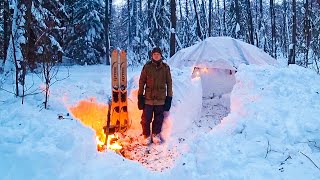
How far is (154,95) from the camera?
22.8 ft

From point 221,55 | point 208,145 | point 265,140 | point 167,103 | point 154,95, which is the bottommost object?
point 208,145

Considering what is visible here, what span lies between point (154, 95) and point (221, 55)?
4.43 metres

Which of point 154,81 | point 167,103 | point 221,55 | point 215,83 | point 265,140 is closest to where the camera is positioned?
point 265,140

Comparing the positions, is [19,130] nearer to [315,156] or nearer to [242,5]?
[315,156]

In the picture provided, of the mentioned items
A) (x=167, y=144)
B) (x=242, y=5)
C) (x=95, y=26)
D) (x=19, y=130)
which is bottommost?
(x=167, y=144)

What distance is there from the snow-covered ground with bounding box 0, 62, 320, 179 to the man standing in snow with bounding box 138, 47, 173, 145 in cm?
61

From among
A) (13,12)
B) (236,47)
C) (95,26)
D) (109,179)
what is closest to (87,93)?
(13,12)

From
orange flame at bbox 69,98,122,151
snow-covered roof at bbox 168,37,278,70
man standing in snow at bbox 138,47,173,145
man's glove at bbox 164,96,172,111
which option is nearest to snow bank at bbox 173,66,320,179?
man's glove at bbox 164,96,172,111

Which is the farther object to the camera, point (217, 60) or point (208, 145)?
point (217, 60)

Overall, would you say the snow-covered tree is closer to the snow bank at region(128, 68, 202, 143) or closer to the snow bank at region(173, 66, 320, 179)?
the snow bank at region(128, 68, 202, 143)

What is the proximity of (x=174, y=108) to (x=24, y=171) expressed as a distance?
4423 mm

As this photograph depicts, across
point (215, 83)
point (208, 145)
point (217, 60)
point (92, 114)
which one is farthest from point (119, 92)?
point (215, 83)

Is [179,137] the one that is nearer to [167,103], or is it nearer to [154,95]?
[167,103]

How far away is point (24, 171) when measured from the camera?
3865 mm
